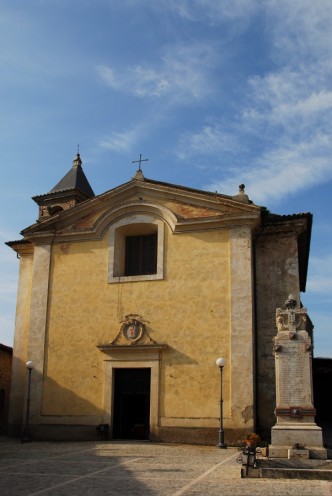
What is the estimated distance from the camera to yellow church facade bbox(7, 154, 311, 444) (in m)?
17.5

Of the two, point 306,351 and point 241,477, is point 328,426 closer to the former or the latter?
point 306,351

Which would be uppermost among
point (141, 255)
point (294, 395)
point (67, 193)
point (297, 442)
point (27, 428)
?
point (67, 193)

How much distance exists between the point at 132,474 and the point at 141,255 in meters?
10.4

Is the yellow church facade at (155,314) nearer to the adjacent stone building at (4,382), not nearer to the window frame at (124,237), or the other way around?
the window frame at (124,237)

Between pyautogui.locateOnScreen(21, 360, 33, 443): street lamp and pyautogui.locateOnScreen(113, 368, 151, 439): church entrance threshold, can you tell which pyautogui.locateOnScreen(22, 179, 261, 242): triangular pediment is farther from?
pyautogui.locateOnScreen(113, 368, 151, 439): church entrance threshold

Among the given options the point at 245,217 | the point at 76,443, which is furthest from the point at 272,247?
the point at 76,443

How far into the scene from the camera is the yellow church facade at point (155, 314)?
17.5 metres

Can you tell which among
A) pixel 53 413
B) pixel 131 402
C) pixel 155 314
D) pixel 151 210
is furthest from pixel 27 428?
pixel 151 210

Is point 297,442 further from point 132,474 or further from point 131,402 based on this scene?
point 131,402

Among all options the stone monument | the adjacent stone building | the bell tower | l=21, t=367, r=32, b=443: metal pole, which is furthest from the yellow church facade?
the bell tower

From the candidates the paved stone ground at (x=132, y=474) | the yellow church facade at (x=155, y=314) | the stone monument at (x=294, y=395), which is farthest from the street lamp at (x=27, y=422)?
the stone monument at (x=294, y=395)

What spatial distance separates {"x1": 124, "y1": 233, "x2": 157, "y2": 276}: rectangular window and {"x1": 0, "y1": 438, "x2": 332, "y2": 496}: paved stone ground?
635 cm

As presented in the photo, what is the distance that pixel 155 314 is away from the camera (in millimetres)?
18703

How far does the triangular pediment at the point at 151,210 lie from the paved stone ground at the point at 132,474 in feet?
23.7
